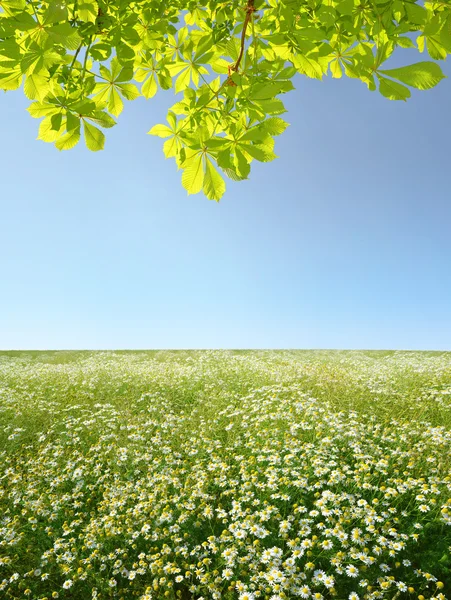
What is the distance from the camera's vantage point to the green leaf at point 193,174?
2002 millimetres

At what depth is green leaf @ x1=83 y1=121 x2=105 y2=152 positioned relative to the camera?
7.37 feet

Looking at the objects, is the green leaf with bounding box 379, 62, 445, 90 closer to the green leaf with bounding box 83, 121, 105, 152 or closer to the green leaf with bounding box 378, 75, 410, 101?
the green leaf with bounding box 378, 75, 410, 101

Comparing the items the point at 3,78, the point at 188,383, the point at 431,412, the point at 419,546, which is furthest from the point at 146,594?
the point at 188,383

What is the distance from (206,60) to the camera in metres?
2.35

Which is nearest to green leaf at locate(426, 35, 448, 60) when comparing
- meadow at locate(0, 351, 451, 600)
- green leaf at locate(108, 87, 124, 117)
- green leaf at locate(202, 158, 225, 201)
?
green leaf at locate(202, 158, 225, 201)

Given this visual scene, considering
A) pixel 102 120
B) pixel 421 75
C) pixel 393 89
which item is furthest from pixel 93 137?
pixel 421 75

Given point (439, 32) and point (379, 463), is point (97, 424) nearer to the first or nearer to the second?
point (379, 463)

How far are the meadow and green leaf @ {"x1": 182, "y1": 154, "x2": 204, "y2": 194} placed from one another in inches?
125

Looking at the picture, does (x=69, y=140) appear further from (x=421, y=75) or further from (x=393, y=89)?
(x=421, y=75)

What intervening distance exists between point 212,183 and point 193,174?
0.37 feet

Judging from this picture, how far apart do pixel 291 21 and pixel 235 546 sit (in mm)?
4219

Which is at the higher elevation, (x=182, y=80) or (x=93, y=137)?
(x=182, y=80)

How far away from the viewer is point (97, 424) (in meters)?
7.19

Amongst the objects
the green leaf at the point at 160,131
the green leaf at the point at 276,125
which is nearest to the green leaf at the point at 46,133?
the green leaf at the point at 160,131
